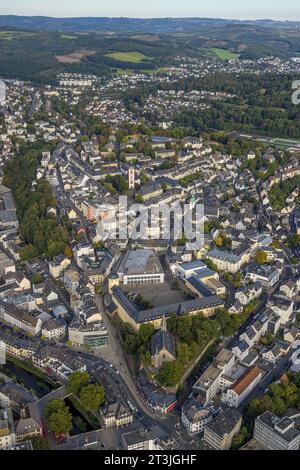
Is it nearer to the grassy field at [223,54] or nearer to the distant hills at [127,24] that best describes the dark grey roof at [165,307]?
the grassy field at [223,54]

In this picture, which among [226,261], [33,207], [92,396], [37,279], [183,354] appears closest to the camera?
[92,396]

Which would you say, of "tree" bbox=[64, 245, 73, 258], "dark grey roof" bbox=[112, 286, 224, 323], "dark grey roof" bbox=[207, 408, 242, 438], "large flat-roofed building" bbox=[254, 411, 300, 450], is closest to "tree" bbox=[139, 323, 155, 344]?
"dark grey roof" bbox=[112, 286, 224, 323]

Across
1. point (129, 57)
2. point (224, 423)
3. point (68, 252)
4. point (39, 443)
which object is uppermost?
point (129, 57)

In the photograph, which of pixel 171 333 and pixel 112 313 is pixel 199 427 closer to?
pixel 171 333

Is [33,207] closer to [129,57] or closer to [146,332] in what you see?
[146,332]

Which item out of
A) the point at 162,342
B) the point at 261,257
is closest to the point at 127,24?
the point at 261,257

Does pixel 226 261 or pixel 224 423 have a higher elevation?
pixel 226 261

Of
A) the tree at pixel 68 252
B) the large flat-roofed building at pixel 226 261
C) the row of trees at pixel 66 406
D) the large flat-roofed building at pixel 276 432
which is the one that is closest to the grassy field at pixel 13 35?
the tree at pixel 68 252
